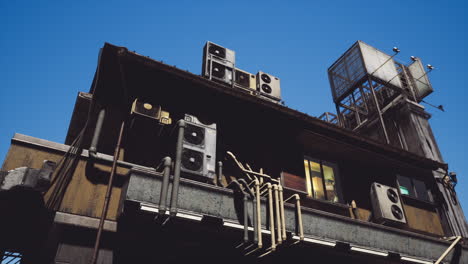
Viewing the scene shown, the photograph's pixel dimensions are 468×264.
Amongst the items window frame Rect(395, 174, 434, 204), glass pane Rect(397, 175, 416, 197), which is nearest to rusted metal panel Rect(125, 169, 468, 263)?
window frame Rect(395, 174, 434, 204)

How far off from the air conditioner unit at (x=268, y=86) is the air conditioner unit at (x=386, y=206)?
6.84 meters

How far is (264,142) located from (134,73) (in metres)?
5.71

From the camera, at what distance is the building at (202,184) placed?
820 centimetres

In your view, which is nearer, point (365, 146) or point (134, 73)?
point (134, 73)

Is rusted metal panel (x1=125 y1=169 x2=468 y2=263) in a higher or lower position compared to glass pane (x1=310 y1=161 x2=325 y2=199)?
lower

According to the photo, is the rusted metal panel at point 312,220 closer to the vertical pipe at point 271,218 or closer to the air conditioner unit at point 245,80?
the vertical pipe at point 271,218

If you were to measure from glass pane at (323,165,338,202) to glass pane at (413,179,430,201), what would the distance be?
5.59 m

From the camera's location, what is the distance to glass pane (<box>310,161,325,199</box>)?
13.4 m

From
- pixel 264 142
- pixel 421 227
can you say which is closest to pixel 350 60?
pixel 421 227

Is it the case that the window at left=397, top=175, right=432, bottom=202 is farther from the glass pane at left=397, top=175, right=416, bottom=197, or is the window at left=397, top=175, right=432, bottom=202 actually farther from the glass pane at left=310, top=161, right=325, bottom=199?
the glass pane at left=310, top=161, right=325, bottom=199

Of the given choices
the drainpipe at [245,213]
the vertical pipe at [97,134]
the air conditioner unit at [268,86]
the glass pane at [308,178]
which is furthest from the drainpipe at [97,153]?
the air conditioner unit at [268,86]

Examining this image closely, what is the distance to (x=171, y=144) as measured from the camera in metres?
10.6

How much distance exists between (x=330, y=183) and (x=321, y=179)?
0.64m

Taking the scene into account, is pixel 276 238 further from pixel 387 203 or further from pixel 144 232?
pixel 387 203
